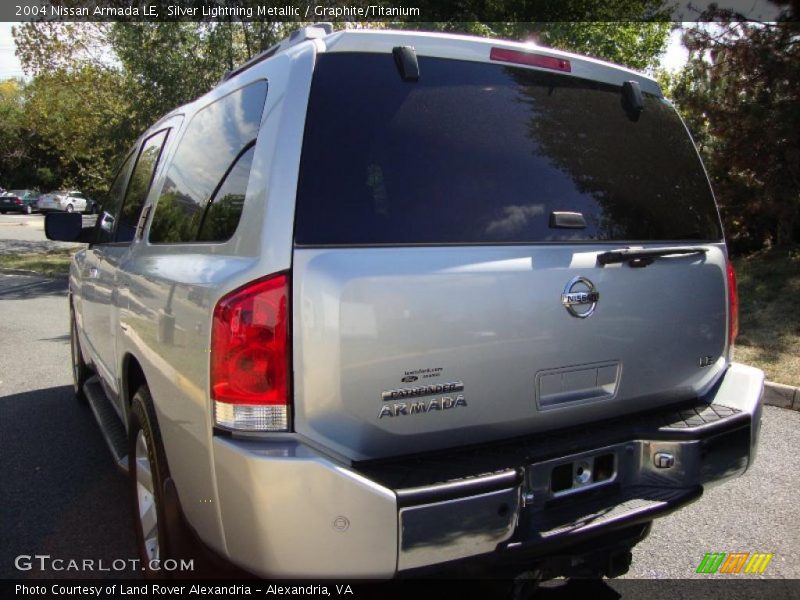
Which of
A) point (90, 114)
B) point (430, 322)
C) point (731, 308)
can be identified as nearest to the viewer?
point (430, 322)

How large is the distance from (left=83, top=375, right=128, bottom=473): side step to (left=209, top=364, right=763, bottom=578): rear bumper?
1.38 meters

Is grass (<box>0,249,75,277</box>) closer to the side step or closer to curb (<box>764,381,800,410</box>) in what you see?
the side step

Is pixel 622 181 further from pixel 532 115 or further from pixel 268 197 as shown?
pixel 268 197

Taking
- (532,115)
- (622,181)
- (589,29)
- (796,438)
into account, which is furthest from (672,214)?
(589,29)

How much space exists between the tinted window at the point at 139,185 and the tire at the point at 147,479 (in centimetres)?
113

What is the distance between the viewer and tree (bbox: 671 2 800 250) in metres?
8.54

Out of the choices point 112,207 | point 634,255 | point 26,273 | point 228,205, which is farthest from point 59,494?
point 26,273

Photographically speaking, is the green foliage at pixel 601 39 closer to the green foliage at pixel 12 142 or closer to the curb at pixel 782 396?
the curb at pixel 782 396

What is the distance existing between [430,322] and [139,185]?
7.75 ft

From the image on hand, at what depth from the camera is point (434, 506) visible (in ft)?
6.32

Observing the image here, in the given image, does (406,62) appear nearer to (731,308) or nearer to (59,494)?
(731,308)

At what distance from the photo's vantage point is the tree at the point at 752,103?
28.0 ft

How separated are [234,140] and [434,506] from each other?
1440mm

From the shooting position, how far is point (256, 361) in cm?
197
